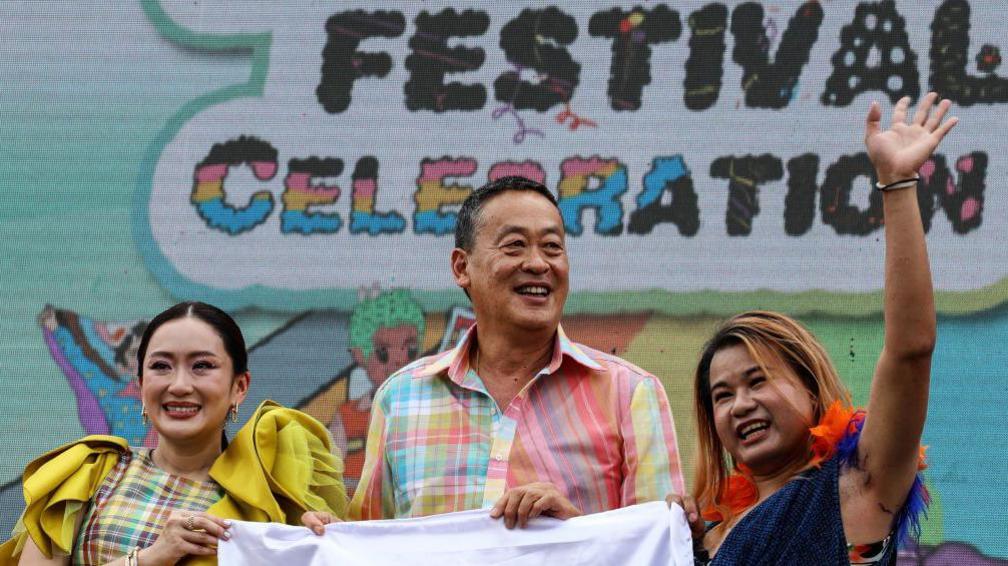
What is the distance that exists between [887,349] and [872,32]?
1.58m

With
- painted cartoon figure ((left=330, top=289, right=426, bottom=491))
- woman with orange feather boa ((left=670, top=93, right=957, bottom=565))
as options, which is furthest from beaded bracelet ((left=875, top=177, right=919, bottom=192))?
painted cartoon figure ((left=330, top=289, right=426, bottom=491))

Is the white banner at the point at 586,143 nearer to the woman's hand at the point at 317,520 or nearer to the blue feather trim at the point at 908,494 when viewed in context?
the woman's hand at the point at 317,520

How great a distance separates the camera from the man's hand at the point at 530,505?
2514mm

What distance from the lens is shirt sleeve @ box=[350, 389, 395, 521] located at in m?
2.79

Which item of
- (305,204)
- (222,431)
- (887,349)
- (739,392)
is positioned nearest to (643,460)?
(739,392)

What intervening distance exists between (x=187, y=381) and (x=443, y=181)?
1.09 metres

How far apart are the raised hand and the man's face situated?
0.78 metres

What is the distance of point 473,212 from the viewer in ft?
9.55

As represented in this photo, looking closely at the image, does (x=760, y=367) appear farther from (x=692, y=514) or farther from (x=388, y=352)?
(x=388, y=352)

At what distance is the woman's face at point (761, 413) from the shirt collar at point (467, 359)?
371 millimetres

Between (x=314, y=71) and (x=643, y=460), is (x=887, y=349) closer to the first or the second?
(x=643, y=460)

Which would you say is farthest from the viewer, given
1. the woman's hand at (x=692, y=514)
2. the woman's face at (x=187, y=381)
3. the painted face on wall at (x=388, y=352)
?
the painted face on wall at (x=388, y=352)

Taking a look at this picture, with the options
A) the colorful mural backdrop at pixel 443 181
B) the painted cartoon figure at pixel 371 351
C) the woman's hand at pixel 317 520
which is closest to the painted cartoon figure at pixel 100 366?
the colorful mural backdrop at pixel 443 181

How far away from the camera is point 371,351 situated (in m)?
3.58
